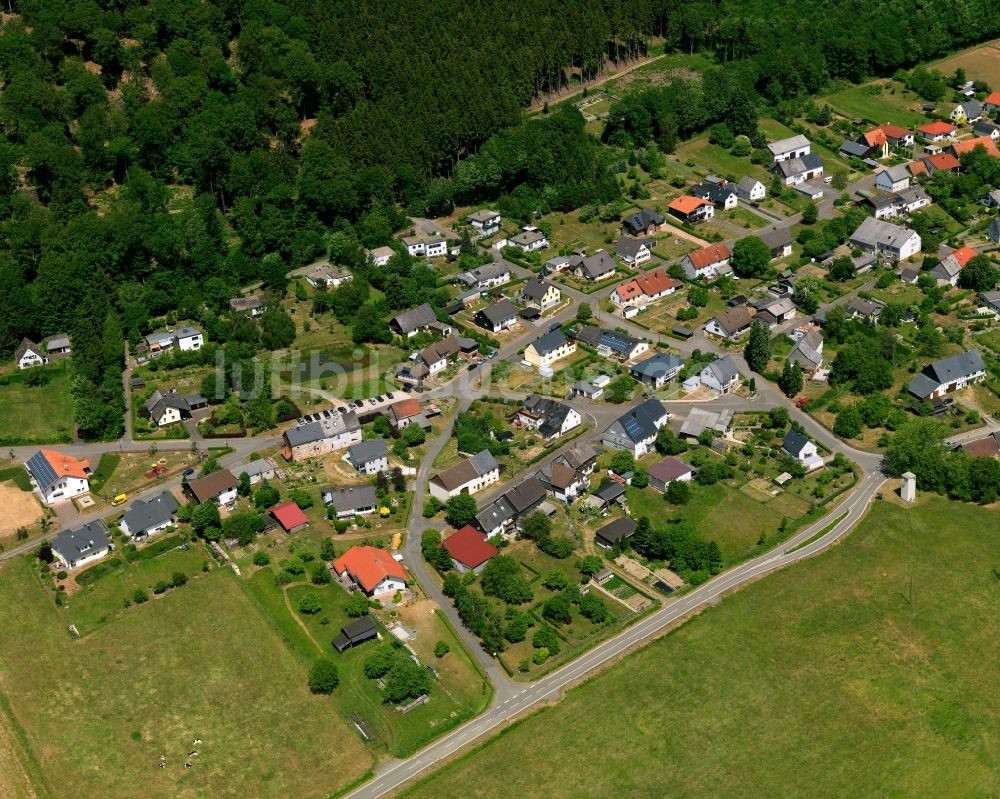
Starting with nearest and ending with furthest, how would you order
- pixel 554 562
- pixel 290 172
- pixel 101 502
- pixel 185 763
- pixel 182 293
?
pixel 185 763 < pixel 554 562 < pixel 101 502 < pixel 182 293 < pixel 290 172

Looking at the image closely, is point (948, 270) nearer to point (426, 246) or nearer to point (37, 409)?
point (426, 246)

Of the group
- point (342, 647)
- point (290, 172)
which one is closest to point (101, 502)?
point (342, 647)

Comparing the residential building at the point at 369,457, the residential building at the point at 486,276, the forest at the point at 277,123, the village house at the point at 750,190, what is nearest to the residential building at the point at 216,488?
the residential building at the point at 369,457

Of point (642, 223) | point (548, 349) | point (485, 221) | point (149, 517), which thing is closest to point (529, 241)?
point (485, 221)

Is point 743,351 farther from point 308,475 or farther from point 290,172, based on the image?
point 290,172

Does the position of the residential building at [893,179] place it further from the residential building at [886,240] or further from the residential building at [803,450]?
the residential building at [803,450]
